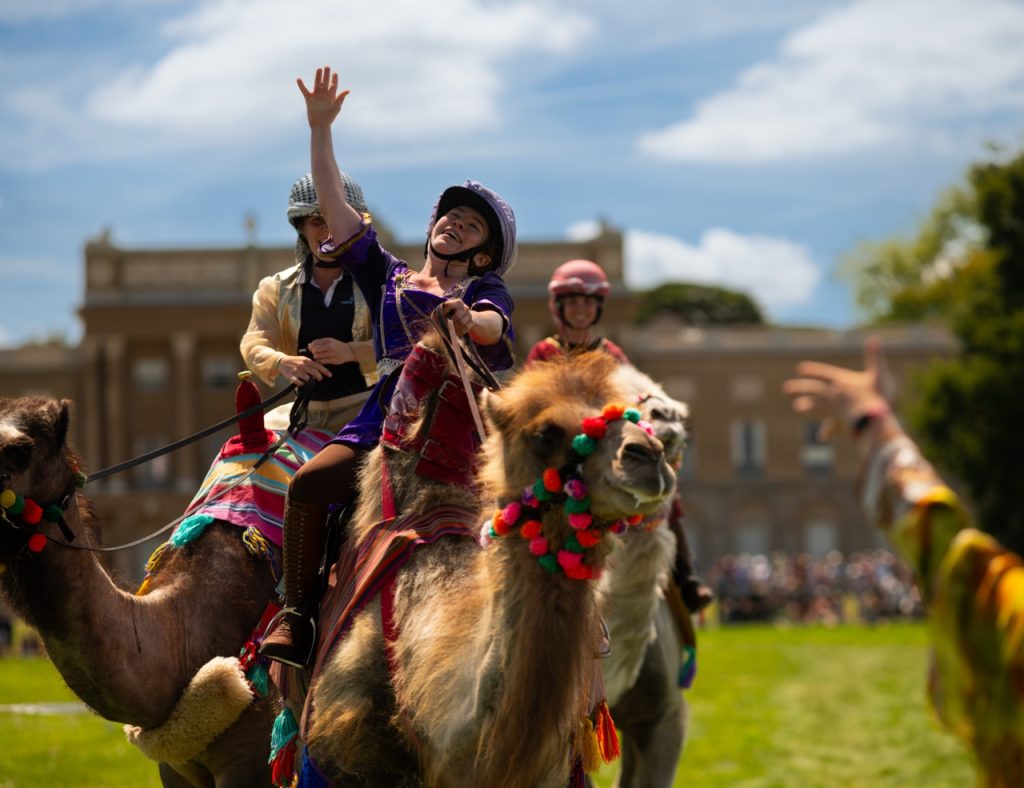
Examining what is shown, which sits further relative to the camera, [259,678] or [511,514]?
[259,678]

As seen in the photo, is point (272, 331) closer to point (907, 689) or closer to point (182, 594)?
point (182, 594)

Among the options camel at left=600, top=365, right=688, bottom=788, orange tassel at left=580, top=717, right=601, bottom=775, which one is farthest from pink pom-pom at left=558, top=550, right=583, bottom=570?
camel at left=600, top=365, right=688, bottom=788

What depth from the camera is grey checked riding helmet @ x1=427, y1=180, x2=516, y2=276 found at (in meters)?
6.41

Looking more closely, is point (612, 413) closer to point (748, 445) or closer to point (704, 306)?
point (748, 445)

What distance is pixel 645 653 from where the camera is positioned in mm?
8523

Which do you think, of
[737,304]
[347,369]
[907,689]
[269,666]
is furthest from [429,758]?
[737,304]

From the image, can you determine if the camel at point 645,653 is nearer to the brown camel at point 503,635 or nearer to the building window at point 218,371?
the brown camel at point 503,635

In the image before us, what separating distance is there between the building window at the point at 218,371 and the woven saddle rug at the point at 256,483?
80.5 metres

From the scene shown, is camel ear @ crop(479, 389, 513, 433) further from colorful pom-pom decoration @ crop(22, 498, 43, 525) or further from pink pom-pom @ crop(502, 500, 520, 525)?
colorful pom-pom decoration @ crop(22, 498, 43, 525)

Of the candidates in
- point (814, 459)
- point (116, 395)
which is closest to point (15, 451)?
point (116, 395)

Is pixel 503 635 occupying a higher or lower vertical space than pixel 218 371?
higher

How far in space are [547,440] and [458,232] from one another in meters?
1.71

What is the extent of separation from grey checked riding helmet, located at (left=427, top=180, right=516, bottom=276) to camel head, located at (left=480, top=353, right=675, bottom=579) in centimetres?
135

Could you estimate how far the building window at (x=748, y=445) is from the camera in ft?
290
